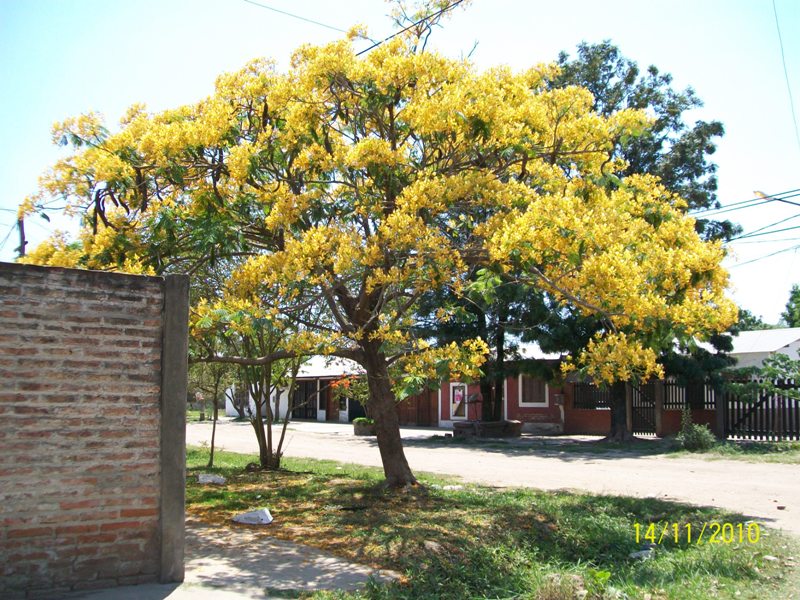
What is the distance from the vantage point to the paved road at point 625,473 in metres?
12.0

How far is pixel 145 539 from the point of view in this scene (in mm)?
6352

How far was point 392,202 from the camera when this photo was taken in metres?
10.4

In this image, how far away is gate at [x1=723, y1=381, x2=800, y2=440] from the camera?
22125mm

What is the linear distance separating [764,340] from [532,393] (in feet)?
36.3

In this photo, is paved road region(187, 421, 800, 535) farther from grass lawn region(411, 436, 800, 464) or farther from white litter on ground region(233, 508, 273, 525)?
white litter on ground region(233, 508, 273, 525)

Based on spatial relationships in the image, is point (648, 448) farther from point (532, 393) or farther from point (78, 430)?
point (78, 430)

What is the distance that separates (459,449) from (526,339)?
468 cm

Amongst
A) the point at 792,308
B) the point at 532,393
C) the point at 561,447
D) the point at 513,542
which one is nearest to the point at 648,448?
the point at 561,447

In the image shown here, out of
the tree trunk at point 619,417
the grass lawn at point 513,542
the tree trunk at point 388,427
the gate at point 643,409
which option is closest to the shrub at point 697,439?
the tree trunk at point 619,417

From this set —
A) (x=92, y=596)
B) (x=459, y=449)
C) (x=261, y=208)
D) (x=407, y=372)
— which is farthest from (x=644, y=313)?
(x=459, y=449)

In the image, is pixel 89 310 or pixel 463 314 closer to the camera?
pixel 89 310

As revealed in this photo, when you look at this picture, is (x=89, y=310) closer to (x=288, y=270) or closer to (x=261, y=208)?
(x=288, y=270)
